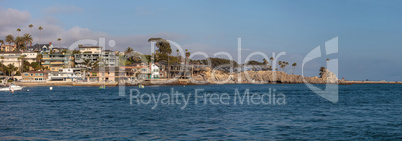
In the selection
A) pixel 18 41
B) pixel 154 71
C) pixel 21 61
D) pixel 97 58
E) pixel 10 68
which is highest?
pixel 18 41

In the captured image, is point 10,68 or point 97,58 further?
point 97,58

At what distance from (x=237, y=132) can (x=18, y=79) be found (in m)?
150

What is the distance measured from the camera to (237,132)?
26.2 metres

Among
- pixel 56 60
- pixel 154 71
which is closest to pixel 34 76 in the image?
pixel 56 60

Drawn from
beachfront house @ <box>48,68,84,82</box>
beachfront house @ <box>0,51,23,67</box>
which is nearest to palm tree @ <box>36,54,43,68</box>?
beachfront house @ <box>0,51,23,67</box>

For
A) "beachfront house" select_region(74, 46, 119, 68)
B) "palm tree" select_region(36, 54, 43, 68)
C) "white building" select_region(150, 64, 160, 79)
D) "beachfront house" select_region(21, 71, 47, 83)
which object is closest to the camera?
"beachfront house" select_region(21, 71, 47, 83)

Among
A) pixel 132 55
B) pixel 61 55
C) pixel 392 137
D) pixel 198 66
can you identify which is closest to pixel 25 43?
pixel 61 55

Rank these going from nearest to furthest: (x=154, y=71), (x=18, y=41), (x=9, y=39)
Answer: (x=154, y=71) < (x=18, y=41) < (x=9, y=39)

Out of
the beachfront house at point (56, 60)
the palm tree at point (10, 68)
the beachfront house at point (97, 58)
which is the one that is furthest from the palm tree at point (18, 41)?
the beachfront house at point (97, 58)

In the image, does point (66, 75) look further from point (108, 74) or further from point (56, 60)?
point (108, 74)

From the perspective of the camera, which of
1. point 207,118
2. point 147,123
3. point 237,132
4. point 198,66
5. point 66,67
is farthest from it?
point 198,66

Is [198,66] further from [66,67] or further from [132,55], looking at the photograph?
[66,67]

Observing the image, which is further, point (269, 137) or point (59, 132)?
point (59, 132)

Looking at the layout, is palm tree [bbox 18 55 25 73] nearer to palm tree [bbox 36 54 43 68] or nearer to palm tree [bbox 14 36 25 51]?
palm tree [bbox 36 54 43 68]
